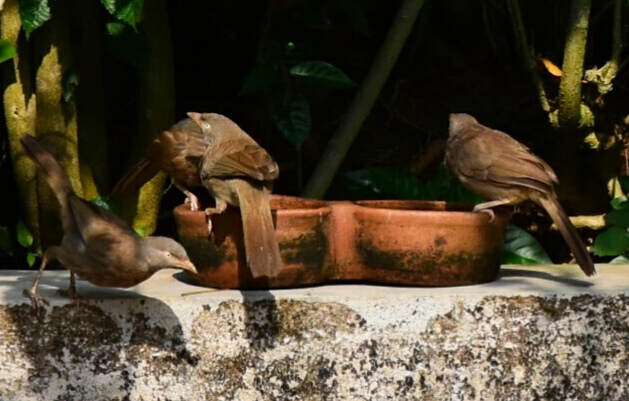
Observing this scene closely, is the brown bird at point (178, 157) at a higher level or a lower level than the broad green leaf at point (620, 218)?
higher

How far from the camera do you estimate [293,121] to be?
17.8 ft

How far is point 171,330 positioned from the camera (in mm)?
4090

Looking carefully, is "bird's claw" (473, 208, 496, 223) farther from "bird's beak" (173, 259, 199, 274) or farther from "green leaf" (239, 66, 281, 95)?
"green leaf" (239, 66, 281, 95)

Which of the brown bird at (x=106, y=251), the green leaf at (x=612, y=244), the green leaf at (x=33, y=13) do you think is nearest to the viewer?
the brown bird at (x=106, y=251)

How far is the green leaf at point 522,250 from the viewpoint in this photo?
5484 millimetres

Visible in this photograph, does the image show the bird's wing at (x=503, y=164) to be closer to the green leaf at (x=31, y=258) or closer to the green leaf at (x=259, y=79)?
the green leaf at (x=259, y=79)

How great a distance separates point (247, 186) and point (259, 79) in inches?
48.7

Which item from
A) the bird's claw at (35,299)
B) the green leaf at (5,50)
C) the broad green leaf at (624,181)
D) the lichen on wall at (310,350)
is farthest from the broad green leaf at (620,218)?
the green leaf at (5,50)

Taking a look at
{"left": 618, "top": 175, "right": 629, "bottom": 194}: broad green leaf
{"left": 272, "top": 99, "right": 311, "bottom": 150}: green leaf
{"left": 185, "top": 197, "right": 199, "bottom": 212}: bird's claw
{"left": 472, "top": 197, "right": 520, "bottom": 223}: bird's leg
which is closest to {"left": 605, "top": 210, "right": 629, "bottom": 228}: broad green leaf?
{"left": 618, "top": 175, "right": 629, "bottom": 194}: broad green leaf

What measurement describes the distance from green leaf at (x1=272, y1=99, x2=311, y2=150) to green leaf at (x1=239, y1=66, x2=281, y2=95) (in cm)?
15

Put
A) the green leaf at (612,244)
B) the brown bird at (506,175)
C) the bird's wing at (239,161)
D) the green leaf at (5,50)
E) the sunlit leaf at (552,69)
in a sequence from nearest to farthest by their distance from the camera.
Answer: the bird's wing at (239,161) < the brown bird at (506,175) < the green leaf at (5,50) < the green leaf at (612,244) < the sunlit leaf at (552,69)

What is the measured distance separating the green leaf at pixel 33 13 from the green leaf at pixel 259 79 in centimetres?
94

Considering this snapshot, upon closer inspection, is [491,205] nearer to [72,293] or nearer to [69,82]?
[72,293]

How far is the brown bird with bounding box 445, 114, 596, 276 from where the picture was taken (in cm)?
462
